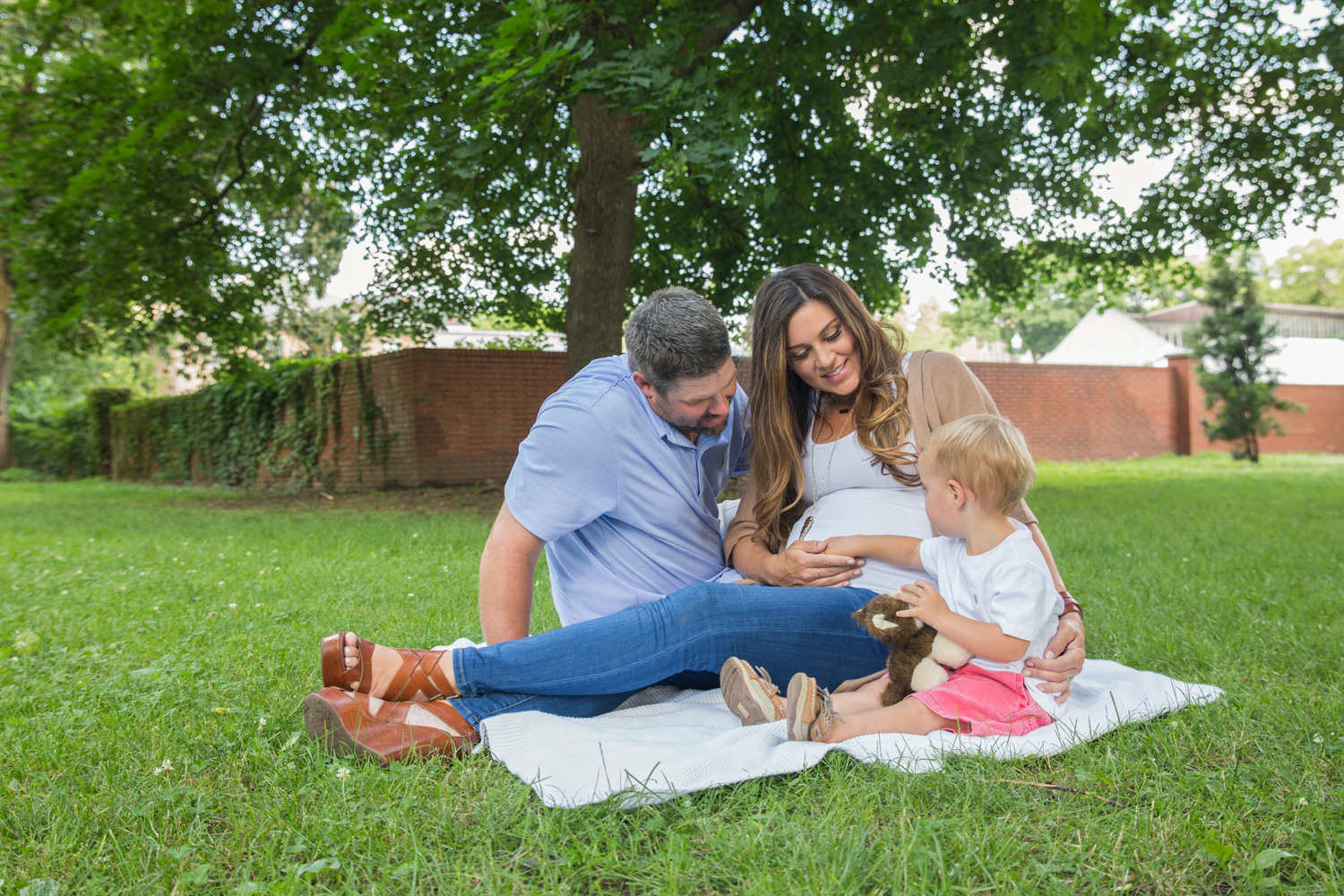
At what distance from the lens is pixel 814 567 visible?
280cm

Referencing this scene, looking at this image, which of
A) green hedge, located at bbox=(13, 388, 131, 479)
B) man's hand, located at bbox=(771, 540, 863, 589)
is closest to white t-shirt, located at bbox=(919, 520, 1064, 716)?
man's hand, located at bbox=(771, 540, 863, 589)

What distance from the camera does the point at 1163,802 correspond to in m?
1.96

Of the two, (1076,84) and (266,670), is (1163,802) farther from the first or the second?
(1076,84)

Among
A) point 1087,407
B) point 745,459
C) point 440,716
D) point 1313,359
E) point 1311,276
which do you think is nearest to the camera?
point 440,716

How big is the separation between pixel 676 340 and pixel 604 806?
51.9 inches

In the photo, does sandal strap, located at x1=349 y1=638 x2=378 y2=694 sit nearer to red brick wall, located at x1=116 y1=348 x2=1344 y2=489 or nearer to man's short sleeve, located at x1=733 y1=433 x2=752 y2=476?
man's short sleeve, located at x1=733 y1=433 x2=752 y2=476

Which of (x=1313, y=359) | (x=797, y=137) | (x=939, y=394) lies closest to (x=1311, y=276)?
(x=1313, y=359)

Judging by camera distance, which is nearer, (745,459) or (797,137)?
(745,459)

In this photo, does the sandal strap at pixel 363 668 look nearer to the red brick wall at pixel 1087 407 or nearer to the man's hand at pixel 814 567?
the man's hand at pixel 814 567

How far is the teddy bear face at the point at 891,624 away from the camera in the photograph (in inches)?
100

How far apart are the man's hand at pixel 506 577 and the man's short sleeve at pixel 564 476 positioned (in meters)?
0.05

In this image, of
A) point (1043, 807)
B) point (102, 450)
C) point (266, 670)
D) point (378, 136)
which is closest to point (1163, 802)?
point (1043, 807)

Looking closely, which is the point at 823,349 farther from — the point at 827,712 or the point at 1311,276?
the point at 1311,276

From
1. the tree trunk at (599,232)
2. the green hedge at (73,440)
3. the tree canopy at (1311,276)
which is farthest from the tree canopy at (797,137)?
the tree canopy at (1311,276)
